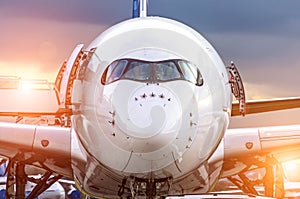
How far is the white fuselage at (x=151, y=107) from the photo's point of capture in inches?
430

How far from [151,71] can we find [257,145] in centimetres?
399

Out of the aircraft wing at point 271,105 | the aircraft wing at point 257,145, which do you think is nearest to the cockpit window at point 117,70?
the aircraft wing at point 257,145

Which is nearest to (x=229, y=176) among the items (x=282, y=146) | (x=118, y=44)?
(x=282, y=146)

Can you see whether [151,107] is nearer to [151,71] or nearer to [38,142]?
[151,71]

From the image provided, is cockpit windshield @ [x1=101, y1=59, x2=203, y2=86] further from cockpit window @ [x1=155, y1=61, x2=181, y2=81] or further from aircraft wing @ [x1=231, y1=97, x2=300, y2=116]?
aircraft wing @ [x1=231, y1=97, x2=300, y2=116]

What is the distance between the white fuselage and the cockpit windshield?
32 mm

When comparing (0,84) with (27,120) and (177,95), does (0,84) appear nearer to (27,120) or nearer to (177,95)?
(27,120)

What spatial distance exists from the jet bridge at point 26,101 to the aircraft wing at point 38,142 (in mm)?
31060

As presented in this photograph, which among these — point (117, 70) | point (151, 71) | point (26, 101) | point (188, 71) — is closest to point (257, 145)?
point (188, 71)

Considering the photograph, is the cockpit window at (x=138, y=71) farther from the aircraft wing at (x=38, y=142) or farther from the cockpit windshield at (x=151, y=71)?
the aircraft wing at (x=38, y=142)

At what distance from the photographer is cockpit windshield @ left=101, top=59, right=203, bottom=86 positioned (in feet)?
38.0

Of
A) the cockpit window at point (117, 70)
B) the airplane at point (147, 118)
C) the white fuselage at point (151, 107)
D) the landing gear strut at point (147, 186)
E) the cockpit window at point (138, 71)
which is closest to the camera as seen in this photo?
the white fuselage at point (151, 107)

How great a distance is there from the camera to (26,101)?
49.5 meters

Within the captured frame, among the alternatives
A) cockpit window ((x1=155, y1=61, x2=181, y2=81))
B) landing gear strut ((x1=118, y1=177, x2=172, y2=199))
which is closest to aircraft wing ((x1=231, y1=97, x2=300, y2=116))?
landing gear strut ((x1=118, y1=177, x2=172, y2=199))
